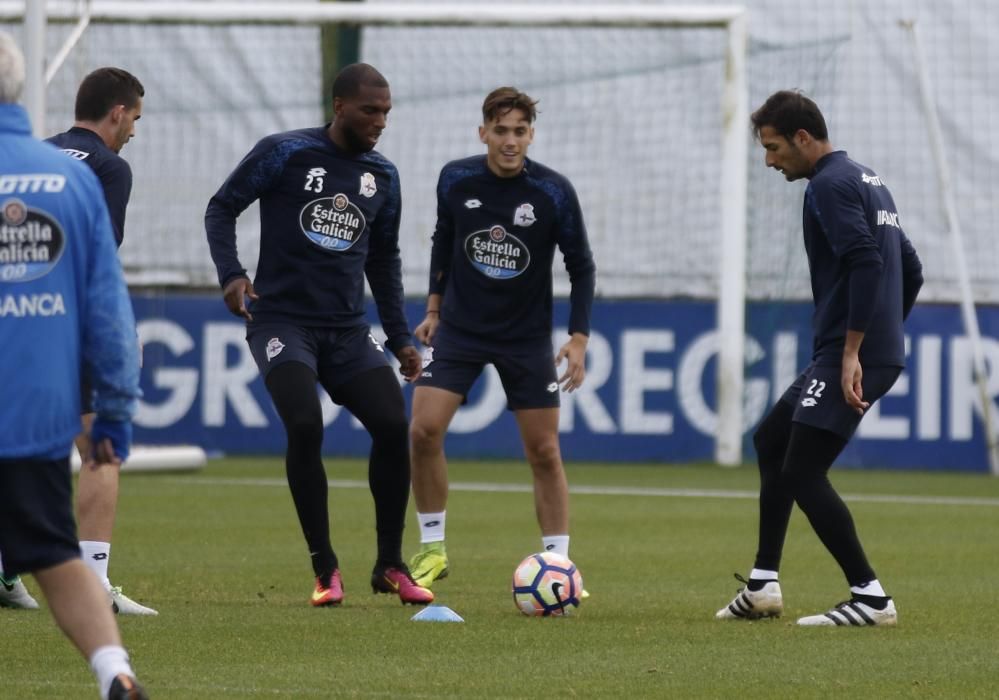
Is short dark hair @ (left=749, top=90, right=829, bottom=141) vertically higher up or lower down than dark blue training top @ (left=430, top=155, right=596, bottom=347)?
higher up

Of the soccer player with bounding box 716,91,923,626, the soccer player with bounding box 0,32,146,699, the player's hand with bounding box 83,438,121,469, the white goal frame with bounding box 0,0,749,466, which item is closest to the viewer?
the soccer player with bounding box 0,32,146,699

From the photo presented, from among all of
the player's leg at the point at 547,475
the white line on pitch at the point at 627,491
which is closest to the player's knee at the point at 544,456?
the player's leg at the point at 547,475

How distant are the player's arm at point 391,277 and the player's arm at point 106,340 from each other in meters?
3.70

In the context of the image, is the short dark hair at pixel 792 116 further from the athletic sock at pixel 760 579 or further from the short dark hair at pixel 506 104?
the athletic sock at pixel 760 579

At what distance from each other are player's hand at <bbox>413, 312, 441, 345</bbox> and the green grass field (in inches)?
48.5

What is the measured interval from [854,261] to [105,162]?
3.07 m

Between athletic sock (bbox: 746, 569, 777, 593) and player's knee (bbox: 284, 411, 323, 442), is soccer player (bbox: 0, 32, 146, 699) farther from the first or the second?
athletic sock (bbox: 746, 569, 777, 593)

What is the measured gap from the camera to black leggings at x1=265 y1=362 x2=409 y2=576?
8.34 meters

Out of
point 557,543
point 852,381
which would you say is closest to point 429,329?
point 557,543

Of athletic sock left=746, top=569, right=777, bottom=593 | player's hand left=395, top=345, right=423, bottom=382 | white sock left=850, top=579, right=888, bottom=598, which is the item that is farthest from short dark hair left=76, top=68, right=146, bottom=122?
white sock left=850, top=579, right=888, bottom=598

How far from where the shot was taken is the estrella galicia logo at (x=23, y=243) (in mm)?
5055

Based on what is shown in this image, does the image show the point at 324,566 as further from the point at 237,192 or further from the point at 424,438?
the point at 237,192

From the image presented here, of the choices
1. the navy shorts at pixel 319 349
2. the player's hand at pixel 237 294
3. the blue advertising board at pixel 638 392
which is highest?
the player's hand at pixel 237 294

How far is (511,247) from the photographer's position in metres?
9.14
